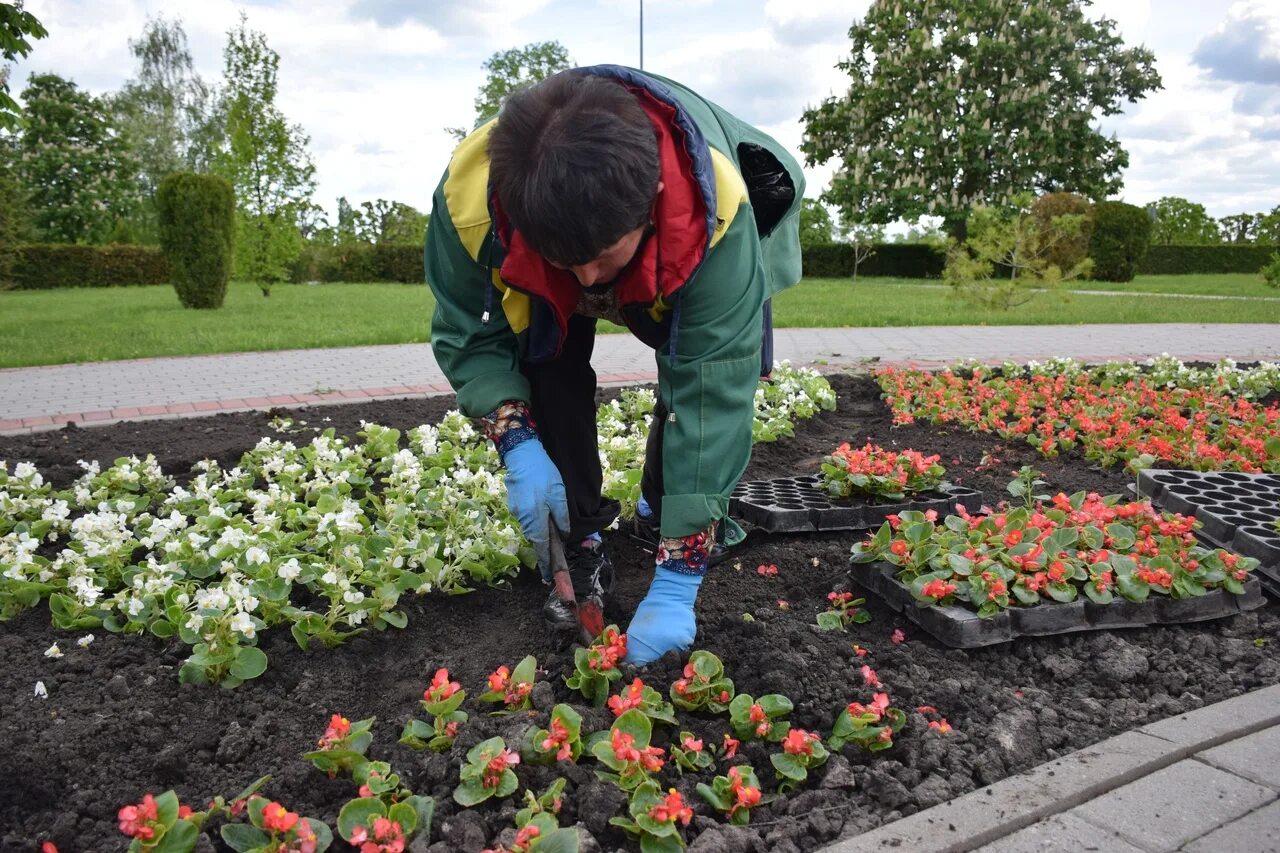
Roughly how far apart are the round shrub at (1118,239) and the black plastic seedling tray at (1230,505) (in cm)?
2090

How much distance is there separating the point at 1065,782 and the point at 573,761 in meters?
0.96

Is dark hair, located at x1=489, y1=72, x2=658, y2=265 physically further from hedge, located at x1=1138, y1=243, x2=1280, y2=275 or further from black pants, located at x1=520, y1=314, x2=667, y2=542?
hedge, located at x1=1138, y1=243, x2=1280, y2=275

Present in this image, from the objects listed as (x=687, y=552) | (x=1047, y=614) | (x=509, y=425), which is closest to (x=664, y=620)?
(x=687, y=552)

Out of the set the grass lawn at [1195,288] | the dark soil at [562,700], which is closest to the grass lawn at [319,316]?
the grass lawn at [1195,288]

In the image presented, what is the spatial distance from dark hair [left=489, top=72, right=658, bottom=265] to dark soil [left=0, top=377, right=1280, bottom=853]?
1.03 meters

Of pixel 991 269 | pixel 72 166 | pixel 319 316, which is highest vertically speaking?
pixel 72 166

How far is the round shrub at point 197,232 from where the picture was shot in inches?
525

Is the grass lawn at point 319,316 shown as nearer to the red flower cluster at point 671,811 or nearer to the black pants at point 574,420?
the black pants at point 574,420

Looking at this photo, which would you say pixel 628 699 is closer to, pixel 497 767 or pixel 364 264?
pixel 497 767

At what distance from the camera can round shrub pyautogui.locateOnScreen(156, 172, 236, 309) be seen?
13.3 metres

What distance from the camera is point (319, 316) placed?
41.8 feet

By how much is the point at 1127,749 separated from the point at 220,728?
6.31 feet

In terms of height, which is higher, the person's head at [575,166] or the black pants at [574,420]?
the person's head at [575,166]

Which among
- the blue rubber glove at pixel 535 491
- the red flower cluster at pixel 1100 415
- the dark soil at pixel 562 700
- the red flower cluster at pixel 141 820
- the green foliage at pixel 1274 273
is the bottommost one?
the dark soil at pixel 562 700
